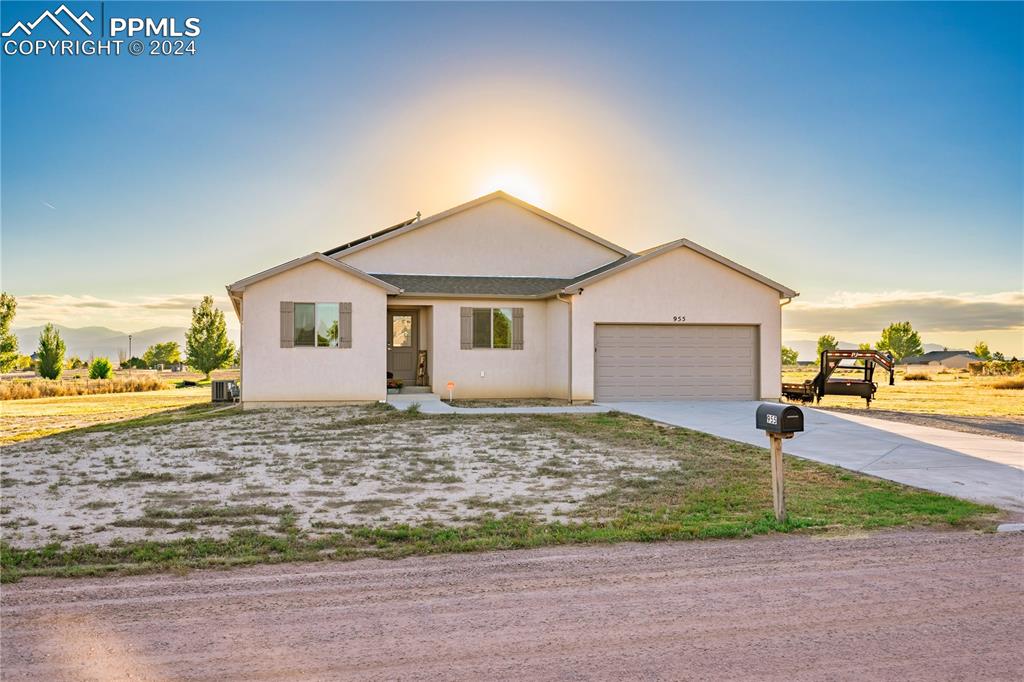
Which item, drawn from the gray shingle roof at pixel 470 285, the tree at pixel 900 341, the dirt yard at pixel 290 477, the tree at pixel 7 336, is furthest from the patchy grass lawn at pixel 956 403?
the tree at pixel 900 341

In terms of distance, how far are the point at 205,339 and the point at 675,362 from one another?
34288mm

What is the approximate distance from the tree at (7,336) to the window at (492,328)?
103 ft

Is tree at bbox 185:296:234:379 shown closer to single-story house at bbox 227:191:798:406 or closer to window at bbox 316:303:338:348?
single-story house at bbox 227:191:798:406

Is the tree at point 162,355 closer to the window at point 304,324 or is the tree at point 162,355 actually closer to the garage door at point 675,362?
the window at point 304,324

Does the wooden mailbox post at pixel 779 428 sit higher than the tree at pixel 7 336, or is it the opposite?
the tree at pixel 7 336

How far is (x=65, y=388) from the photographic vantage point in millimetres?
30250

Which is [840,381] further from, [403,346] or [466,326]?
[403,346]

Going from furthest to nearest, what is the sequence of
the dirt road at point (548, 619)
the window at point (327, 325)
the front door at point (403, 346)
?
the front door at point (403, 346) → the window at point (327, 325) → the dirt road at point (548, 619)

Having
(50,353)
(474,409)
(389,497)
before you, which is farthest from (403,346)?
(50,353)

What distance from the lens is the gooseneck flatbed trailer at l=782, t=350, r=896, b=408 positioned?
19844 mm

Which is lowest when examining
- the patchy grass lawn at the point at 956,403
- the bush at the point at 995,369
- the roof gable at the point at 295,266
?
the patchy grass lawn at the point at 956,403

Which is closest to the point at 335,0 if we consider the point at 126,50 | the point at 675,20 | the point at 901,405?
the point at 126,50

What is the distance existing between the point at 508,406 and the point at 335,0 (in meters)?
10.7

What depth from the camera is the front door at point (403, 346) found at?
2103 cm
